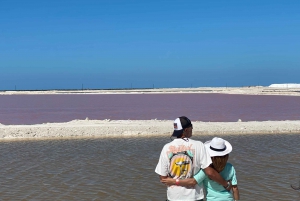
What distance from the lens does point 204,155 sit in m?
4.33

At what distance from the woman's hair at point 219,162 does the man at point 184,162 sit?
0.11 meters

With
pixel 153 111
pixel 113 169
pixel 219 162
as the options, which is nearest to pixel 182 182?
pixel 219 162

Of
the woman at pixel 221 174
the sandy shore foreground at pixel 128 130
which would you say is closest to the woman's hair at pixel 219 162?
the woman at pixel 221 174

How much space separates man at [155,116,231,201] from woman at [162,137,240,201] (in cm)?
6

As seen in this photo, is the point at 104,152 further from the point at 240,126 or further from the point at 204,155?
the point at 204,155

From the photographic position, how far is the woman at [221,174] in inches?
172

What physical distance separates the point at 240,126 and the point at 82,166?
37.1 feet

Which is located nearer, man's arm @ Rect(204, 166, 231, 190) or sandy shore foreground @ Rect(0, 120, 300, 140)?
man's arm @ Rect(204, 166, 231, 190)

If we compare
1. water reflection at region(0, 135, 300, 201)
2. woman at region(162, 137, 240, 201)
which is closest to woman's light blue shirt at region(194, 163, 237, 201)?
woman at region(162, 137, 240, 201)

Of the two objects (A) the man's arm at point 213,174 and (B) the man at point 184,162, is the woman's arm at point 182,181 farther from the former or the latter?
(A) the man's arm at point 213,174

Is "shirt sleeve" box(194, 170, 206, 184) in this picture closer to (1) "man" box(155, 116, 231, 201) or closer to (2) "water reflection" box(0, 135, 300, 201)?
(1) "man" box(155, 116, 231, 201)

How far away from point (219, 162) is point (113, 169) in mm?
7904

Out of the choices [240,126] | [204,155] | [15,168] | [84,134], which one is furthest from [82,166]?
[240,126]

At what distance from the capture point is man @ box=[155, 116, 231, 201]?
436cm
